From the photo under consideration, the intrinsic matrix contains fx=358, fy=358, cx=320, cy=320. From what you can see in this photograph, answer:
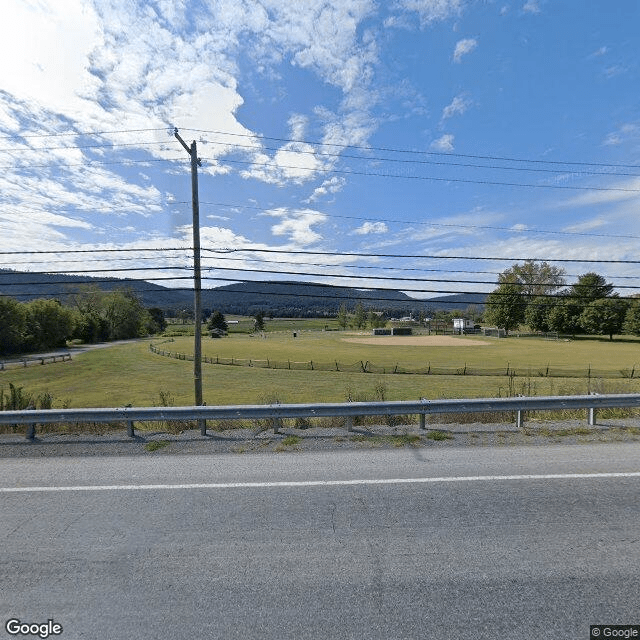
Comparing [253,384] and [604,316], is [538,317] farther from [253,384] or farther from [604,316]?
[253,384]

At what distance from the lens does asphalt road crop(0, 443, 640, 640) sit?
2.86 metres

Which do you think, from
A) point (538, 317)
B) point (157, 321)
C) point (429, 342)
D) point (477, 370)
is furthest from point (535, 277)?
point (157, 321)

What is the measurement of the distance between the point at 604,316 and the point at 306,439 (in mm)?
85417

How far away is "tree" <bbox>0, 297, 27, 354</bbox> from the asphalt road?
68.3 metres

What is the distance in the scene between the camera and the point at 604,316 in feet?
233

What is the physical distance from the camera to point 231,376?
3100cm

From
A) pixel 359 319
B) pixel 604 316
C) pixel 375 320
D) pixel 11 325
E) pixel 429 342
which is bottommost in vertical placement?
pixel 429 342

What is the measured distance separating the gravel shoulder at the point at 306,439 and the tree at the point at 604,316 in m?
77.9

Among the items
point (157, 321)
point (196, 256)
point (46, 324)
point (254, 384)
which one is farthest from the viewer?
point (157, 321)

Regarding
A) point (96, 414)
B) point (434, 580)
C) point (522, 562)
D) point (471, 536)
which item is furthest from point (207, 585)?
point (96, 414)

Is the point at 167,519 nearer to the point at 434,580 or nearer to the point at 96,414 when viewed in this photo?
the point at 434,580

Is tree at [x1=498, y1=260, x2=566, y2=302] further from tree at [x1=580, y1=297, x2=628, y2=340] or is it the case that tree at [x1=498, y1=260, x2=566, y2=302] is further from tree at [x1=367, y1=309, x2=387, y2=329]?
tree at [x1=367, y1=309, x2=387, y2=329]

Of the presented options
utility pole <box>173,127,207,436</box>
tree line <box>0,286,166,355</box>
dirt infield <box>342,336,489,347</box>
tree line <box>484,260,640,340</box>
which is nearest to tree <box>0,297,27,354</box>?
tree line <box>0,286,166,355</box>

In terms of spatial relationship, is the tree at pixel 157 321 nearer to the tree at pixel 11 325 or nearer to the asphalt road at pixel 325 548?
the tree at pixel 11 325
